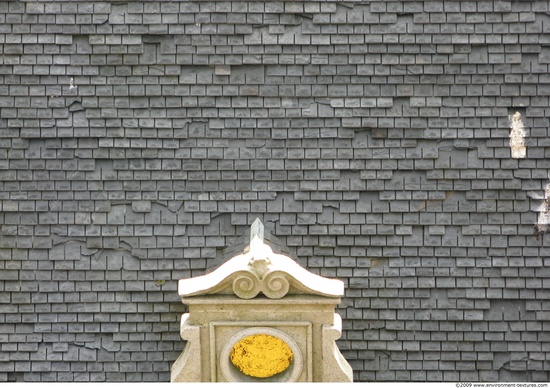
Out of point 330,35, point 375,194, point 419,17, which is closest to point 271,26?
point 330,35

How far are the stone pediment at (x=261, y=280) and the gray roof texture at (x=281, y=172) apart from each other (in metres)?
0.66

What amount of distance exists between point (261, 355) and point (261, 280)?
0.62m

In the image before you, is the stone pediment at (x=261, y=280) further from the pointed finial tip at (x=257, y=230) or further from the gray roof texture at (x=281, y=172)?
the gray roof texture at (x=281, y=172)

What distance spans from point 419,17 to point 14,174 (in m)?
3.63

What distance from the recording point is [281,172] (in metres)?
6.81

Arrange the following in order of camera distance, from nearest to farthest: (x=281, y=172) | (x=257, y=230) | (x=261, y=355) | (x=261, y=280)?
(x=261, y=280)
(x=261, y=355)
(x=257, y=230)
(x=281, y=172)

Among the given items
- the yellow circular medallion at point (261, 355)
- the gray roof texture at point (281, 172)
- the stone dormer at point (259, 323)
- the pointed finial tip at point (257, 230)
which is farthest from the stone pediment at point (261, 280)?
the gray roof texture at point (281, 172)

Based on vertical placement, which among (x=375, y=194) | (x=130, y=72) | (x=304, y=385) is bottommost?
(x=304, y=385)

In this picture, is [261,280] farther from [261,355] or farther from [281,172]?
[281,172]

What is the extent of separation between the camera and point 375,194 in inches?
269

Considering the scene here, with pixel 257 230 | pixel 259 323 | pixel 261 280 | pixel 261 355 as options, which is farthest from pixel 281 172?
pixel 261 355

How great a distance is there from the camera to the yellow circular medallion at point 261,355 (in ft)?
20.4

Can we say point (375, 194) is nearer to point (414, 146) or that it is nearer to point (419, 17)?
point (414, 146)

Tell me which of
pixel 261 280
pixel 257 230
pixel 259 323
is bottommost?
pixel 259 323
